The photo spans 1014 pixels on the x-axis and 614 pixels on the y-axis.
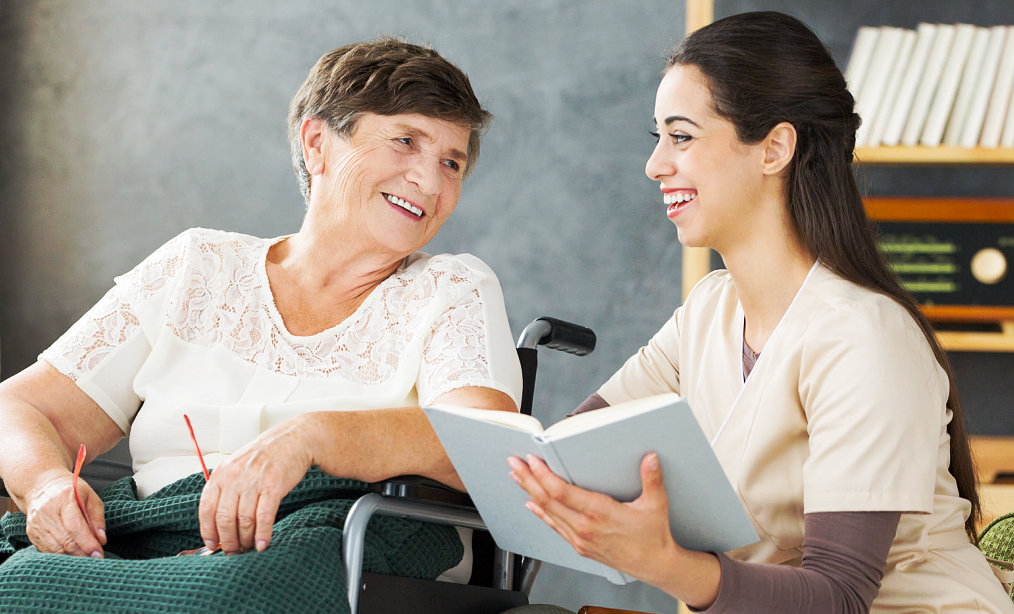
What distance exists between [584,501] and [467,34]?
2.27 metres

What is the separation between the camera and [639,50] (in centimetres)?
291

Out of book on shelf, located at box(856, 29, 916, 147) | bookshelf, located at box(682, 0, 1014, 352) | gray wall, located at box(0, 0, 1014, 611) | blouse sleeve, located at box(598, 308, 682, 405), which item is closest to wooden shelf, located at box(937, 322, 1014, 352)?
bookshelf, located at box(682, 0, 1014, 352)

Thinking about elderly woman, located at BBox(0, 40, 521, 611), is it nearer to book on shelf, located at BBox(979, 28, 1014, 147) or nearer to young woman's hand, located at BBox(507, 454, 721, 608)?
young woman's hand, located at BBox(507, 454, 721, 608)

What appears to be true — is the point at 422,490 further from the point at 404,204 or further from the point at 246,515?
the point at 404,204

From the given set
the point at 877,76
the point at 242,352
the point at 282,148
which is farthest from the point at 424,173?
the point at 282,148

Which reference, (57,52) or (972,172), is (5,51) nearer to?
(57,52)

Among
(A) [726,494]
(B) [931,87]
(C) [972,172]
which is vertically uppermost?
(B) [931,87]

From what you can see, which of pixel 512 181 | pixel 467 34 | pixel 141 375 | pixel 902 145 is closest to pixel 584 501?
pixel 141 375

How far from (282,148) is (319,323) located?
1635 mm

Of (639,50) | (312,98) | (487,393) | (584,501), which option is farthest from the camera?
(639,50)

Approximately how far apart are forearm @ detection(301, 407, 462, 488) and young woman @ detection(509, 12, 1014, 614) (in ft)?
1.11

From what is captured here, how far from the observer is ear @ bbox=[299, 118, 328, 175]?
65.4 inches

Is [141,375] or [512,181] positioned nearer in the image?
[141,375]

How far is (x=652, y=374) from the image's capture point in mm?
1645
